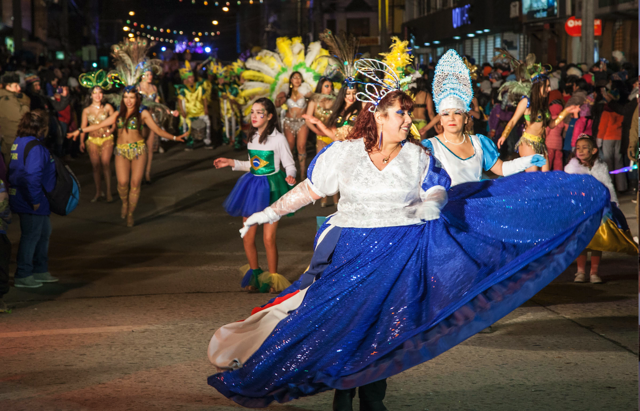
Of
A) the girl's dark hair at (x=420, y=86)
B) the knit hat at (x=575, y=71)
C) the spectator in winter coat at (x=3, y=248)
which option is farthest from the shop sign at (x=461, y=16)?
the spectator in winter coat at (x=3, y=248)

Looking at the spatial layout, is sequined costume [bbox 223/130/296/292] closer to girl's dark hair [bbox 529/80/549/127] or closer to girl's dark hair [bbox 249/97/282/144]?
girl's dark hair [bbox 249/97/282/144]

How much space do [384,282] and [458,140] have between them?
201 centimetres

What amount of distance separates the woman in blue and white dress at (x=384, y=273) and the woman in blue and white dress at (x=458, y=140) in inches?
39.2

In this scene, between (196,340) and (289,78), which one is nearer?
(196,340)

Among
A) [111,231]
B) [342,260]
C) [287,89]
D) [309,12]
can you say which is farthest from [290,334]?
[309,12]

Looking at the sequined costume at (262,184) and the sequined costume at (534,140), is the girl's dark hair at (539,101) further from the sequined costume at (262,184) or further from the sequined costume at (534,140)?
the sequined costume at (262,184)

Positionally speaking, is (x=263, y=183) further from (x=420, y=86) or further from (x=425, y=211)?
(x=420, y=86)

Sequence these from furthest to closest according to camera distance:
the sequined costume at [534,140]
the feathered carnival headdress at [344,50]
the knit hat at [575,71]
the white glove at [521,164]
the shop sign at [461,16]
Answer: the shop sign at [461,16] → the knit hat at [575,71] → the feathered carnival headdress at [344,50] → the sequined costume at [534,140] → the white glove at [521,164]

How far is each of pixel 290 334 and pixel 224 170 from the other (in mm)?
12703

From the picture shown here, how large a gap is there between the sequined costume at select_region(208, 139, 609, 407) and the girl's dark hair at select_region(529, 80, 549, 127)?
5.71 m

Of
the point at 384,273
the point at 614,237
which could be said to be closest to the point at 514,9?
the point at 614,237

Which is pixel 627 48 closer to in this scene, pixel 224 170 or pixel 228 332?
pixel 224 170

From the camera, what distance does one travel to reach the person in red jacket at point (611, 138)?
490 inches

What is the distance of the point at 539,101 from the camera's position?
980 cm
